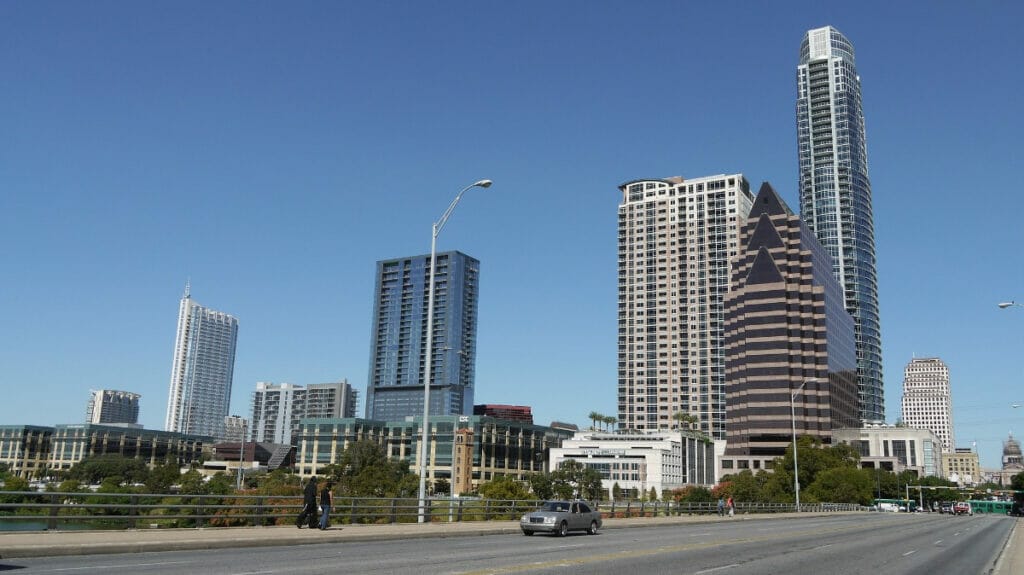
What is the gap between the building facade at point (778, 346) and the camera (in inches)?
7175

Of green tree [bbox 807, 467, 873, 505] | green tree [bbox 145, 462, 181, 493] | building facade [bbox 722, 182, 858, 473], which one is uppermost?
building facade [bbox 722, 182, 858, 473]

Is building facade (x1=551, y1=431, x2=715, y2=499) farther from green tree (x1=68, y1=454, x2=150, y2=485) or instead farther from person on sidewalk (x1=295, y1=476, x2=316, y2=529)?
person on sidewalk (x1=295, y1=476, x2=316, y2=529)

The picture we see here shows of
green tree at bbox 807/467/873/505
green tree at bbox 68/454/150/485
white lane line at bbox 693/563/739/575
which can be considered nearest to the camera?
white lane line at bbox 693/563/739/575

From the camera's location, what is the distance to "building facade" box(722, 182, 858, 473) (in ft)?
598

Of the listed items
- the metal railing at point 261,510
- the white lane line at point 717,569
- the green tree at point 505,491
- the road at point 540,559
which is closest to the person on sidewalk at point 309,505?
the metal railing at point 261,510

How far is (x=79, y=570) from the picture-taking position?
15141mm

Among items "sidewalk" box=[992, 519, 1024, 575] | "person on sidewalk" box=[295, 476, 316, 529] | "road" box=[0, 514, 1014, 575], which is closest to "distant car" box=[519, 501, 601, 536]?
"road" box=[0, 514, 1014, 575]

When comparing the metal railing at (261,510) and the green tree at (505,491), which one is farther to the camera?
the green tree at (505,491)

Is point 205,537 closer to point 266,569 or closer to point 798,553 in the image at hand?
point 266,569

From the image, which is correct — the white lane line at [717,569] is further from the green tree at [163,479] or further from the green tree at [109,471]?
the green tree at [109,471]

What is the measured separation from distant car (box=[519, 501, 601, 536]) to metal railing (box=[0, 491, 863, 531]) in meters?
5.30

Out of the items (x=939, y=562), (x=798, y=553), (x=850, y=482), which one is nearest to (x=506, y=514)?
(x=798, y=553)

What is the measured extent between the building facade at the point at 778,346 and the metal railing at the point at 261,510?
85703mm

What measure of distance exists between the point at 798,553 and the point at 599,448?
17514 cm
